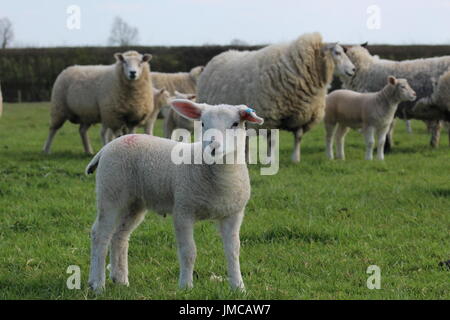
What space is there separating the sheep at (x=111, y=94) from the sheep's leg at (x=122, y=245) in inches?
280

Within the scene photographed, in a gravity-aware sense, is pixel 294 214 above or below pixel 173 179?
below

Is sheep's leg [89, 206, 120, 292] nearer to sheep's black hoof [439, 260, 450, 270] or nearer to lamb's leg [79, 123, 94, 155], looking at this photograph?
sheep's black hoof [439, 260, 450, 270]

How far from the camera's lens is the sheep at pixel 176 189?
12.9 ft

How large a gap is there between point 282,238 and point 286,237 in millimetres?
39

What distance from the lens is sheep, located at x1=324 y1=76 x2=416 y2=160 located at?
11016 mm

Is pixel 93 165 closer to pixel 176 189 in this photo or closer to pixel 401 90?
pixel 176 189

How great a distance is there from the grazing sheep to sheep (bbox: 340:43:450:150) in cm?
525

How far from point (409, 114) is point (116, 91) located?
5.55 meters

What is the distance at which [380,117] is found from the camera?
36.1ft

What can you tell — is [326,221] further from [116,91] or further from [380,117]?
[116,91]

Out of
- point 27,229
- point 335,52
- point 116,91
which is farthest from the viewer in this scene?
point 116,91

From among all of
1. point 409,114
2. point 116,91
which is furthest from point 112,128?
point 409,114

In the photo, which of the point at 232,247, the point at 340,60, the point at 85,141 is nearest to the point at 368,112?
the point at 340,60

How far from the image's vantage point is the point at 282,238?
5.61 metres
